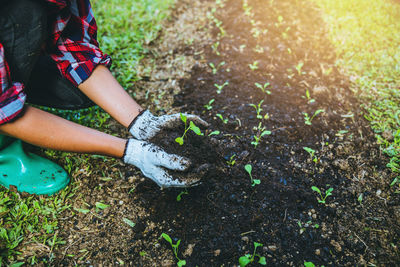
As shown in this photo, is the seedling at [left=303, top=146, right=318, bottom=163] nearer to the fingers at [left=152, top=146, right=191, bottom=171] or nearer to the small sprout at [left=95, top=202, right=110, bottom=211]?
the fingers at [left=152, top=146, right=191, bottom=171]

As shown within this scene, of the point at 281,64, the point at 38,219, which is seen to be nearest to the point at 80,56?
the point at 38,219

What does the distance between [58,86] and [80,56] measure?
328mm

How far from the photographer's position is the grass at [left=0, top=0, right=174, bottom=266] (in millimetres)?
1619

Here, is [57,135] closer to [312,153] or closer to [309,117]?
[312,153]

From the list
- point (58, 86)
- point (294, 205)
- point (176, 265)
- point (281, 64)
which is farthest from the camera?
point (281, 64)

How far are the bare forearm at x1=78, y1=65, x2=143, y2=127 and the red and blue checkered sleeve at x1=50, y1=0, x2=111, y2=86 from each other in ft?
0.15

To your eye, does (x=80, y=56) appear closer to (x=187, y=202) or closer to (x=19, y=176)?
(x=19, y=176)

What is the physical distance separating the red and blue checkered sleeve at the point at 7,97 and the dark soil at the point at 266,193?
0.73m

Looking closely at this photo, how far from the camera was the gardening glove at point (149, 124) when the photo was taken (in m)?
1.80

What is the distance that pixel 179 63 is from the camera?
2.71 m

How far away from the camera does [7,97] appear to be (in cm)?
135

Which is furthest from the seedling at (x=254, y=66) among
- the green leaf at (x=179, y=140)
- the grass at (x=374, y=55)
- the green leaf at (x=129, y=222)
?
the green leaf at (x=129, y=222)

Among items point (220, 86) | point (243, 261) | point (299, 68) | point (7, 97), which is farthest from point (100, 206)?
point (299, 68)

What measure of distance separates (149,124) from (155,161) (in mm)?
296
